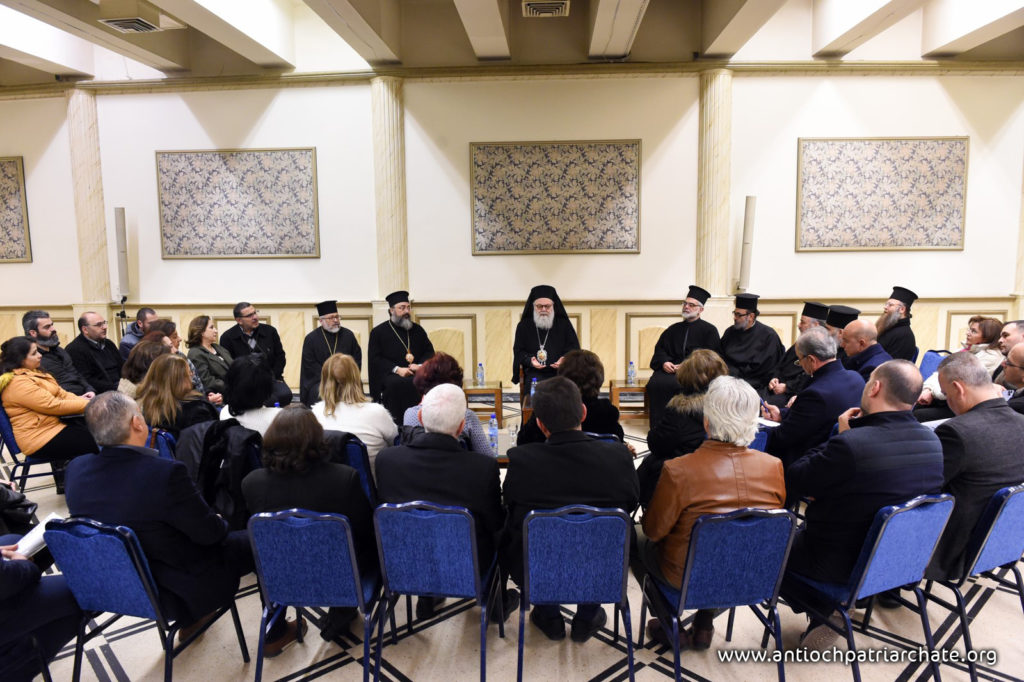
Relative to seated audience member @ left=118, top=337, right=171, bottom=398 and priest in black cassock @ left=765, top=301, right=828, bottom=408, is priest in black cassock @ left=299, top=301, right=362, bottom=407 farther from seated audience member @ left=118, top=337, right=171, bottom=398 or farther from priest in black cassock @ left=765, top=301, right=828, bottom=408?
priest in black cassock @ left=765, top=301, right=828, bottom=408

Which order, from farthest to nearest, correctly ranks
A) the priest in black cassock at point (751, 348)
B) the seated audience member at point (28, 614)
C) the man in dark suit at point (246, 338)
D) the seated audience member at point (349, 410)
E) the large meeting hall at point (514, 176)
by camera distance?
1. the large meeting hall at point (514, 176)
2. the man in dark suit at point (246, 338)
3. the priest in black cassock at point (751, 348)
4. the seated audience member at point (349, 410)
5. the seated audience member at point (28, 614)

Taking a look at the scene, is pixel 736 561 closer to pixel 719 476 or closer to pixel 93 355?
pixel 719 476

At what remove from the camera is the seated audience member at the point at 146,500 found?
6.02 feet

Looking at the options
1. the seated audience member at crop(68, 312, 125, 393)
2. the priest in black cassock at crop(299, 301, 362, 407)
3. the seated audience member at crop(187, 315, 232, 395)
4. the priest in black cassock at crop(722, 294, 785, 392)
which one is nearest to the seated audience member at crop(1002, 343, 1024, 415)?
the priest in black cassock at crop(722, 294, 785, 392)

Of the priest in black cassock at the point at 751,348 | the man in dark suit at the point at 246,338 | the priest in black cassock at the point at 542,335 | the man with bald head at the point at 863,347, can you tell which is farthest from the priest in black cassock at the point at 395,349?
the man with bald head at the point at 863,347

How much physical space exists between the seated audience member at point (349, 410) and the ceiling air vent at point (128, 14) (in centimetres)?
394

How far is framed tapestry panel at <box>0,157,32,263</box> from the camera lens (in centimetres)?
640

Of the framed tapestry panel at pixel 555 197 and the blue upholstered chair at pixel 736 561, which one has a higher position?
the framed tapestry panel at pixel 555 197

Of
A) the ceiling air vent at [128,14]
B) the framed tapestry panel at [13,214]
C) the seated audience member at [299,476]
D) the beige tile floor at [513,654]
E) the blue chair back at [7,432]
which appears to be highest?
the ceiling air vent at [128,14]

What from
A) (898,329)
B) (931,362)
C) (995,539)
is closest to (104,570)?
(995,539)

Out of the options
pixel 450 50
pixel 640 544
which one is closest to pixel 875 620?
pixel 640 544

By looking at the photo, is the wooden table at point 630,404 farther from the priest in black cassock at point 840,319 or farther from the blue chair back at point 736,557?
the blue chair back at point 736,557

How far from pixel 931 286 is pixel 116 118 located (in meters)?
9.00

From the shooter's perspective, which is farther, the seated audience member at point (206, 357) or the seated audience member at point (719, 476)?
the seated audience member at point (206, 357)
